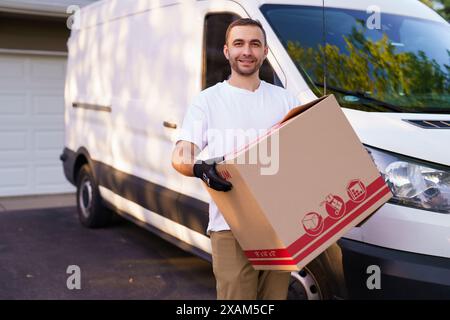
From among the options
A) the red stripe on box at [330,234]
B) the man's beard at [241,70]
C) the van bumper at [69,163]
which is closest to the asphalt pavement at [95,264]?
the van bumper at [69,163]

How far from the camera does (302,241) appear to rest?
2.60 metres

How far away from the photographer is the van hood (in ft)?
10.3

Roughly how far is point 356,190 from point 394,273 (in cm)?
65

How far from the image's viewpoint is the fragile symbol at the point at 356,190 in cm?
270

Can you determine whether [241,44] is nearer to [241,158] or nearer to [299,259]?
[241,158]

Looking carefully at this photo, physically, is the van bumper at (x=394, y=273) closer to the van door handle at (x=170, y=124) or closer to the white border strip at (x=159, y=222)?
the white border strip at (x=159, y=222)

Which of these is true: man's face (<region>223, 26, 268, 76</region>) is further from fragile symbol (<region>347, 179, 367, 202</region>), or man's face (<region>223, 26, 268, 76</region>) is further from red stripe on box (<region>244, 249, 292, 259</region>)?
red stripe on box (<region>244, 249, 292, 259</region>)

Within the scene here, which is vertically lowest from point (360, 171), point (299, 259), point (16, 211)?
point (16, 211)

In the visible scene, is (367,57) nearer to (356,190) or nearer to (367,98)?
(367,98)

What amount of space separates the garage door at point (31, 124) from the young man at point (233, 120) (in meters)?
6.86

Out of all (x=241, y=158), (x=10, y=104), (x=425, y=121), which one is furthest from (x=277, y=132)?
(x=10, y=104)

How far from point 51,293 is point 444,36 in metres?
3.54
